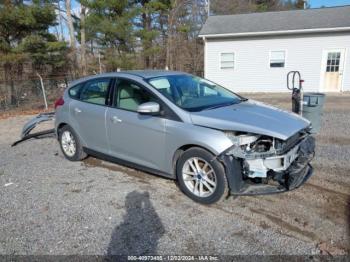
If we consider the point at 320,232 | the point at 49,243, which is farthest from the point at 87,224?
the point at 320,232

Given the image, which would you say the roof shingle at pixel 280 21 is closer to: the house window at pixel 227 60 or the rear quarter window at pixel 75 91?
the house window at pixel 227 60

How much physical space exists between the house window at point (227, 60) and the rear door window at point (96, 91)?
12.3 metres

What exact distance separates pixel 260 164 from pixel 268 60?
13.5 metres

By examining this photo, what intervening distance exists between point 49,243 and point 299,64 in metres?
15.1

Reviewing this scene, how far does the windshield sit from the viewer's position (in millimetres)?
3947

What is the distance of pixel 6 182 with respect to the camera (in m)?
4.73

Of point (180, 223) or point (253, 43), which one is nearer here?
point (180, 223)

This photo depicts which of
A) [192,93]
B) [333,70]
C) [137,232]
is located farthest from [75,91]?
[333,70]

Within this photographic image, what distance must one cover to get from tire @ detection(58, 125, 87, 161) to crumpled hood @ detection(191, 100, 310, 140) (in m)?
2.60

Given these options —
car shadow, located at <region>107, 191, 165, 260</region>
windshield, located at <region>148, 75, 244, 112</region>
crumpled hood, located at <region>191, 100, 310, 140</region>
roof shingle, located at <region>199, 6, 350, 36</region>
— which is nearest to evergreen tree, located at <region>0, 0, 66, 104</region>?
roof shingle, located at <region>199, 6, 350, 36</region>

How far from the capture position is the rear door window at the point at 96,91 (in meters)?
4.68

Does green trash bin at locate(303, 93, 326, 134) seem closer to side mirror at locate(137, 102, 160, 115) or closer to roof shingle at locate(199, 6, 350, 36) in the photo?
side mirror at locate(137, 102, 160, 115)

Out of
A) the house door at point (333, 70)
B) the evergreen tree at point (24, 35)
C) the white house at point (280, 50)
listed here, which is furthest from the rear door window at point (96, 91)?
the house door at point (333, 70)

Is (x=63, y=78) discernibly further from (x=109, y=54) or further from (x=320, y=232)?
(x=320, y=232)
